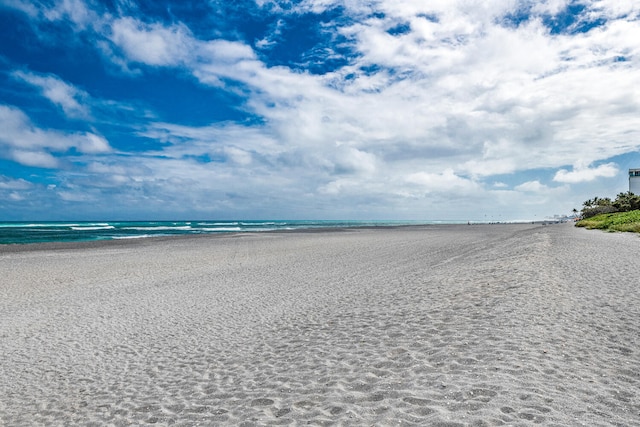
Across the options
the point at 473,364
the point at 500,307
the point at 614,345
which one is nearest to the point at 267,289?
the point at 500,307

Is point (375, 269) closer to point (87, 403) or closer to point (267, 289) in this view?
point (267, 289)

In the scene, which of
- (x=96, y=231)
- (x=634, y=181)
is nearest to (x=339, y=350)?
(x=96, y=231)

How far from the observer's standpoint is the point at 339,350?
29.6 ft

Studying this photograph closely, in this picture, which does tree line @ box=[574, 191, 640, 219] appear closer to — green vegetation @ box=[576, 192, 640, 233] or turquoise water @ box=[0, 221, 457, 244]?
green vegetation @ box=[576, 192, 640, 233]

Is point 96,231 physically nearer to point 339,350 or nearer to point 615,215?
point 339,350

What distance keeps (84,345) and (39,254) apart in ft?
91.5

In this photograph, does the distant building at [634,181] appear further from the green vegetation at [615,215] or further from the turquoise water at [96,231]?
the turquoise water at [96,231]

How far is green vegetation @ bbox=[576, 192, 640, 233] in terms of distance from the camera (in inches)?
1650

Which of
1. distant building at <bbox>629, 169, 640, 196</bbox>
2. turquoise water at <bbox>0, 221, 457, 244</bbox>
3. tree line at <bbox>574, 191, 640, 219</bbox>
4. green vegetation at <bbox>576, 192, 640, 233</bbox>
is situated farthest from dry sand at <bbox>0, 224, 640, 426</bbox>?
distant building at <bbox>629, 169, 640, 196</bbox>

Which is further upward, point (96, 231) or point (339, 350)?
point (96, 231)

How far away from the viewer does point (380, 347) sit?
351 inches

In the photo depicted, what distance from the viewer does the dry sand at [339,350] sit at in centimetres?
618

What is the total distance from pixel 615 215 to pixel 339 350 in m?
58.8

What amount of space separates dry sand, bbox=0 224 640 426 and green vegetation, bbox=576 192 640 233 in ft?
94.5
